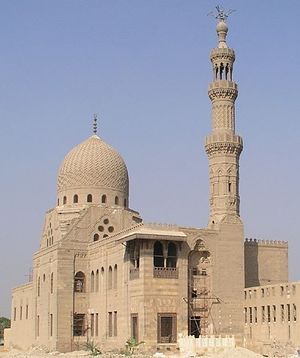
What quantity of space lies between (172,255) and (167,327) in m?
4.21

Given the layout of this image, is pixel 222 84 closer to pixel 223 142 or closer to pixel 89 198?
pixel 223 142

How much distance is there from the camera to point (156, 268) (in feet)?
140

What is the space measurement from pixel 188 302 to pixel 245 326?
13.1 ft

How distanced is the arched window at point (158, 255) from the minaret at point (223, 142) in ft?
14.1

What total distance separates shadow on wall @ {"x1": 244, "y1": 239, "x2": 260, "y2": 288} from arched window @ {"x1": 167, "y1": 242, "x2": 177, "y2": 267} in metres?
5.51

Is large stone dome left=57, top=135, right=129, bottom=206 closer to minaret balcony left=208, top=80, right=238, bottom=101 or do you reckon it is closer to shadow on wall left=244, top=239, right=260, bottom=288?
minaret balcony left=208, top=80, right=238, bottom=101

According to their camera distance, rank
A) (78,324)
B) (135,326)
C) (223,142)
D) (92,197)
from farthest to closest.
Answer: (92,197) < (78,324) < (223,142) < (135,326)

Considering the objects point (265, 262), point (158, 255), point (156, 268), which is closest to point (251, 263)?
point (265, 262)

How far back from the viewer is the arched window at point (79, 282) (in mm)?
50031

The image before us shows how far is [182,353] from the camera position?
40.8 meters

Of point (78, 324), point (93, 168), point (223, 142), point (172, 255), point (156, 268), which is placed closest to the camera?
point (156, 268)

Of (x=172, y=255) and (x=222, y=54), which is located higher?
(x=222, y=54)

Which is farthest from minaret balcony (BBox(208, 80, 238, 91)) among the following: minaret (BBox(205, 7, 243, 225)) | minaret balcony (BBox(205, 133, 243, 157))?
minaret balcony (BBox(205, 133, 243, 157))

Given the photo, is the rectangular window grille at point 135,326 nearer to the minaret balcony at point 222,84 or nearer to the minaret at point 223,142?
the minaret at point 223,142
